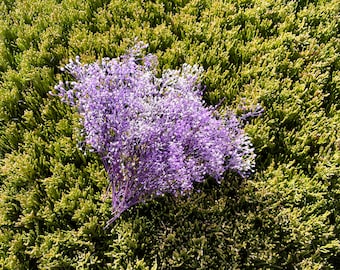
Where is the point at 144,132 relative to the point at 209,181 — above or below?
above

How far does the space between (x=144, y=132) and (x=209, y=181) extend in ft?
2.89

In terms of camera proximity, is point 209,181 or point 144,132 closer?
point 144,132

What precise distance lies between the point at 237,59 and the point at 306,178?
1.22 meters

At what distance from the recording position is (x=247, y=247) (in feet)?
10.2

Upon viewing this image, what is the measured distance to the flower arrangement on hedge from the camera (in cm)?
274

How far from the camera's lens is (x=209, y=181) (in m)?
3.36

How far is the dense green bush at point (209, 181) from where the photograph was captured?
307 cm

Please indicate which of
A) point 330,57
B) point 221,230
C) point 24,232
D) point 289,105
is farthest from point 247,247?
point 330,57

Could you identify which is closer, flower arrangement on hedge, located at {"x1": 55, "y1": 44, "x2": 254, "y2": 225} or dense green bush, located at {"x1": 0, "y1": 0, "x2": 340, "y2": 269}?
flower arrangement on hedge, located at {"x1": 55, "y1": 44, "x2": 254, "y2": 225}

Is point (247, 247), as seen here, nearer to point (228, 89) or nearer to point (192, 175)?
point (192, 175)

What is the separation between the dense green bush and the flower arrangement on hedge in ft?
1.06

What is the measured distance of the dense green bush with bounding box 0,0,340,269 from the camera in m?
3.07

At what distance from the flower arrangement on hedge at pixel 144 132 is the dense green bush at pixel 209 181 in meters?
0.32

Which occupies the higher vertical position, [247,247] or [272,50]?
[272,50]
